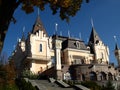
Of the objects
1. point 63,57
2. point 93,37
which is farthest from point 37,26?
point 93,37

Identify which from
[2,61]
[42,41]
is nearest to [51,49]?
[42,41]

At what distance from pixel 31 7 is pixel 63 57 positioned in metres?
46.5

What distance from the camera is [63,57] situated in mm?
56719

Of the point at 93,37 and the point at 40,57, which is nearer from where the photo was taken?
the point at 40,57

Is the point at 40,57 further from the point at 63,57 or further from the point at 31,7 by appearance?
the point at 31,7

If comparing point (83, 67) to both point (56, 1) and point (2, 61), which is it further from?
point (56, 1)

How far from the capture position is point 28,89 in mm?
26969

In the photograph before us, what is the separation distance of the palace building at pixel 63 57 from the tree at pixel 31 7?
108 ft

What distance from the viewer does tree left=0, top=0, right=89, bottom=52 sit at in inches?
349

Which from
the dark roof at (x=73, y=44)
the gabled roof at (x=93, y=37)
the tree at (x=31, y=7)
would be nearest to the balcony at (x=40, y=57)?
the dark roof at (x=73, y=44)

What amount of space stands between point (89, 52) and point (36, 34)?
12.1 m

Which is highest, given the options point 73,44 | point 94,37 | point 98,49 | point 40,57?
point 94,37

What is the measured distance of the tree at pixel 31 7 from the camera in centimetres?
887

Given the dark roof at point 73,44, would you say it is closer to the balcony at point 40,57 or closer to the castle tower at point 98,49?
the castle tower at point 98,49
